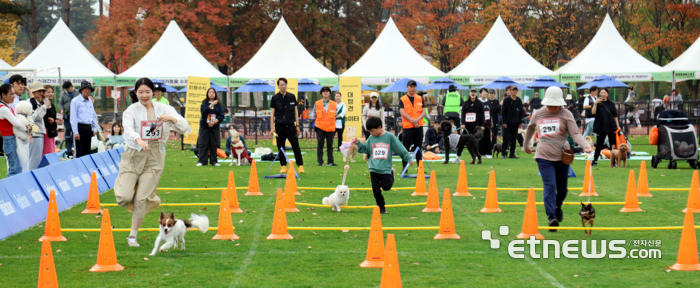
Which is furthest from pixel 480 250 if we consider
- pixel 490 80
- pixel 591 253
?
pixel 490 80

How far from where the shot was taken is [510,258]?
6594 millimetres

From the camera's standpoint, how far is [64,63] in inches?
1153

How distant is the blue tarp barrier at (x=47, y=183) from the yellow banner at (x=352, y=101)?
35.7 feet

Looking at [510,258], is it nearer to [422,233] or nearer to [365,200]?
[422,233]

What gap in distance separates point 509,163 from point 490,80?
10.7 metres

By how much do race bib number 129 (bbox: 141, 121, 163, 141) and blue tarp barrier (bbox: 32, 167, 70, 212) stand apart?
2.75 m

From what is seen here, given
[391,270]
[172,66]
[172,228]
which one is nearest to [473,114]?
[172,228]

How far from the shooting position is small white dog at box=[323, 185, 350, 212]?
950cm

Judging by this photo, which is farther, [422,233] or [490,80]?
[490,80]

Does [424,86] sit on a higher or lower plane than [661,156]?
higher

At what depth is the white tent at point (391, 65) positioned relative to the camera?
2775 cm

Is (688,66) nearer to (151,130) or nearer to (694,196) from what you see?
(694,196)

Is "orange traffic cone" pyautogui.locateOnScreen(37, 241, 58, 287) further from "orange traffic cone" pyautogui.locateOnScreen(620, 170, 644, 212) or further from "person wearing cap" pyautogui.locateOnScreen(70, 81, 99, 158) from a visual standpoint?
"person wearing cap" pyautogui.locateOnScreen(70, 81, 99, 158)

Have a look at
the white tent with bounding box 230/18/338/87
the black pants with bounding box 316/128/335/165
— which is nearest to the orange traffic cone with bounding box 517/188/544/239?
the black pants with bounding box 316/128/335/165
